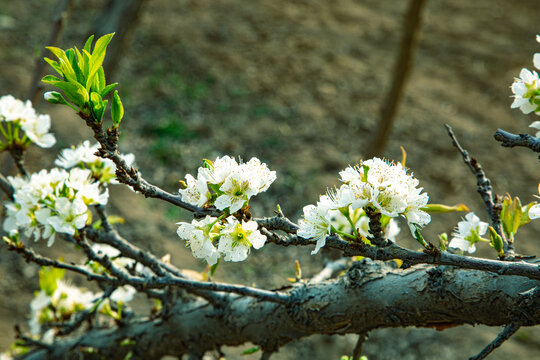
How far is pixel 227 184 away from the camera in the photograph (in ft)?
2.92

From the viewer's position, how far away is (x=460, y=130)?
19.4 feet

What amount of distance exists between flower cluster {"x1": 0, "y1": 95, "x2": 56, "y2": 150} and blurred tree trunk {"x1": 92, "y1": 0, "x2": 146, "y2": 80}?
3332 mm

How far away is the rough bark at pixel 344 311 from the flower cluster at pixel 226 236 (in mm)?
397

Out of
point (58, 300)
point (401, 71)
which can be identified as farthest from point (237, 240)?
point (401, 71)

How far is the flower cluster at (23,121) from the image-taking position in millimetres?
1302

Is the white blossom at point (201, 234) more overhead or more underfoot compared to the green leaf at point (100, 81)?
more underfoot

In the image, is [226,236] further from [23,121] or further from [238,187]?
[23,121]

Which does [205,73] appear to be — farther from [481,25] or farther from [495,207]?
[495,207]

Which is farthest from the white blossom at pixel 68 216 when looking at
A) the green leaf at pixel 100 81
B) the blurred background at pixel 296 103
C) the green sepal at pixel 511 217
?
the blurred background at pixel 296 103

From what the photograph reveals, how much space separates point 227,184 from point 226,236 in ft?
0.34

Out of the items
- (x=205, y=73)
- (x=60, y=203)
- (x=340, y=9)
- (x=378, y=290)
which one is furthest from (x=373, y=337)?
(x=340, y=9)

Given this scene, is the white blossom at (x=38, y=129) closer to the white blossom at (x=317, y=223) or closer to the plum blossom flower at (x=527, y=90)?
the white blossom at (x=317, y=223)

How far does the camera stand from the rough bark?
105 cm

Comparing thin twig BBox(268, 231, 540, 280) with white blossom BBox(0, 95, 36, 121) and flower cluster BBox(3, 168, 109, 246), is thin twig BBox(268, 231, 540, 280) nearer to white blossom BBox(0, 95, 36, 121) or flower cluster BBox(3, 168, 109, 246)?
flower cluster BBox(3, 168, 109, 246)
